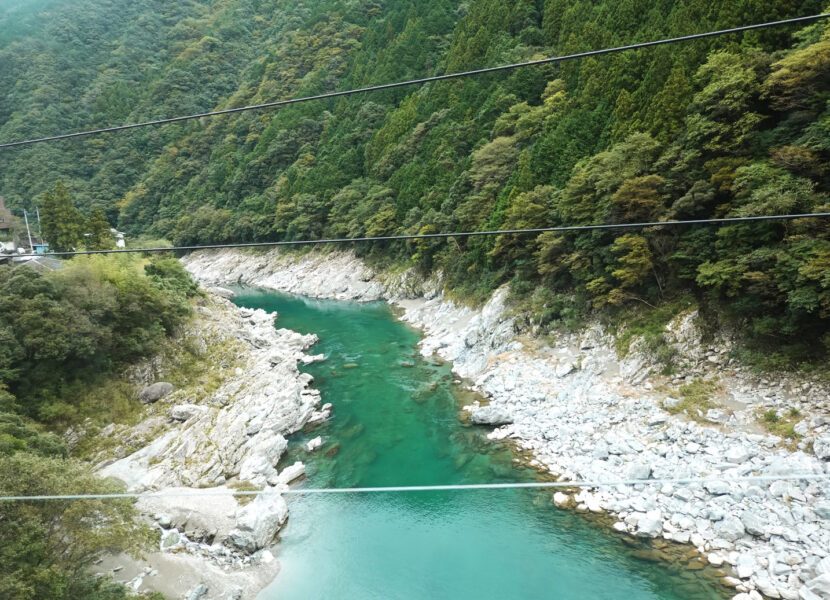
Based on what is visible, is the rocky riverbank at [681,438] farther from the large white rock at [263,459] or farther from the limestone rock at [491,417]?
the large white rock at [263,459]

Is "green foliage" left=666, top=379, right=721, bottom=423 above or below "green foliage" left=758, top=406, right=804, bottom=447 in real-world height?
below

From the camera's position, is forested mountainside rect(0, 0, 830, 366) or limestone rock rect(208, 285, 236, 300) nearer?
forested mountainside rect(0, 0, 830, 366)

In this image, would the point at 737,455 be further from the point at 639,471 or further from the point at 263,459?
the point at 263,459

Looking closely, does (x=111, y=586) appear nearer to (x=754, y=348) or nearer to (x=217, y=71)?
(x=754, y=348)

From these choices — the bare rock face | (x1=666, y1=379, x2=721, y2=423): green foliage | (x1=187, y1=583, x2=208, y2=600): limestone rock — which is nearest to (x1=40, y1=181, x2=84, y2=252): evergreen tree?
the bare rock face

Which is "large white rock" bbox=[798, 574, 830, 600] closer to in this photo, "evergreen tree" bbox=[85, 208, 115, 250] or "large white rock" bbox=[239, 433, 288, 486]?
"large white rock" bbox=[239, 433, 288, 486]

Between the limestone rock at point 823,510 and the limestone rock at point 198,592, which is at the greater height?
the limestone rock at point 823,510

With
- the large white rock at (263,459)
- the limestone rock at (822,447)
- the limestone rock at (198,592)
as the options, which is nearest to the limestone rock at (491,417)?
the large white rock at (263,459)
